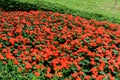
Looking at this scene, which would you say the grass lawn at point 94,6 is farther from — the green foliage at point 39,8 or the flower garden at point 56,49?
the flower garden at point 56,49

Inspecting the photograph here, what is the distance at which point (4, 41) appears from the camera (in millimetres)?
9242

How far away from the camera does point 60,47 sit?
9.23m

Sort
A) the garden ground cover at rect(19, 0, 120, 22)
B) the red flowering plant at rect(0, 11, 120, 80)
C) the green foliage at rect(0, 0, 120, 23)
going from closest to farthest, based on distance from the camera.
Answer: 1. the red flowering plant at rect(0, 11, 120, 80)
2. the green foliage at rect(0, 0, 120, 23)
3. the garden ground cover at rect(19, 0, 120, 22)

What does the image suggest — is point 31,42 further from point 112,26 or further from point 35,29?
point 112,26

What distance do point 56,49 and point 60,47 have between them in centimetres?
20

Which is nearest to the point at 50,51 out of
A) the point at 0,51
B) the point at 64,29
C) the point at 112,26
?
the point at 0,51

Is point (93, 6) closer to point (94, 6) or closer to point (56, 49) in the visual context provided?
point (94, 6)

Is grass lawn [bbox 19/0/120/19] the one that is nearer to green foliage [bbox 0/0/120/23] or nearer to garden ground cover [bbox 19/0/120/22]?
garden ground cover [bbox 19/0/120/22]

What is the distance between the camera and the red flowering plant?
7941mm

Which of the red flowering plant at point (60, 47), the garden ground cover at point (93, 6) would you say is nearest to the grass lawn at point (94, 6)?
the garden ground cover at point (93, 6)

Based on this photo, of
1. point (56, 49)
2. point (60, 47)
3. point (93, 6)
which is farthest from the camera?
point (93, 6)

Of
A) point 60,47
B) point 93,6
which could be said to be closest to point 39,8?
point 60,47

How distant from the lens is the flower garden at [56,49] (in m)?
7.72

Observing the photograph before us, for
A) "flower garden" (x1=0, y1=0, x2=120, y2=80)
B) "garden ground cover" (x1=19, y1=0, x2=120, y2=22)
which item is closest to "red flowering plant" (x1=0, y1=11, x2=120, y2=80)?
"flower garden" (x1=0, y1=0, x2=120, y2=80)
